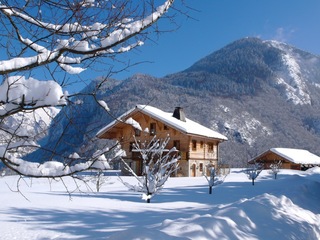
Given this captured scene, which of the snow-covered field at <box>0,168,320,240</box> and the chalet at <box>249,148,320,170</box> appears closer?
the snow-covered field at <box>0,168,320,240</box>

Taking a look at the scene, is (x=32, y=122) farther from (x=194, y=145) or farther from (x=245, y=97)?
(x=245, y=97)

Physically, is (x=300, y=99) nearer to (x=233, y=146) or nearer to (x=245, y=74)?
(x=245, y=74)

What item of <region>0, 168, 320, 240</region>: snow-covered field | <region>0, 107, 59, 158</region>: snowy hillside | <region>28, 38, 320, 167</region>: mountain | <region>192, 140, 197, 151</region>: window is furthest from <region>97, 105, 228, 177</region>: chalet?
<region>28, 38, 320, 167</region>: mountain

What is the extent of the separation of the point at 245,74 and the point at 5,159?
537ft

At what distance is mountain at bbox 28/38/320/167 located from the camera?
111 m

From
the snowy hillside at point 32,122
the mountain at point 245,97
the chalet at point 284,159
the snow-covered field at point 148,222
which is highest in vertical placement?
the mountain at point 245,97

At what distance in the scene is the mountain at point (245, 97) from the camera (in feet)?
365

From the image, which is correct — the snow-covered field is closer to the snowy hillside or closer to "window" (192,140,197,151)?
the snowy hillside

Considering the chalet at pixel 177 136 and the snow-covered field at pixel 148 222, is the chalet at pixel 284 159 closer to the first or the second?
the chalet at pixel 177 136

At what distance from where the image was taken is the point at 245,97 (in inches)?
5723

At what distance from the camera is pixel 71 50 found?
2.88 m

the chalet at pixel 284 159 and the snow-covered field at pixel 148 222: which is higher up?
the chalet at pixel 284 159

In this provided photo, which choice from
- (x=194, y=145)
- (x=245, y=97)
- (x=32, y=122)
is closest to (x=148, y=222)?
(x=32, y=122)

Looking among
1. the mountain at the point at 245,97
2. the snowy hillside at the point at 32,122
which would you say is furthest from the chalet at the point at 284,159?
the snowy hillside at the point at 32,122
